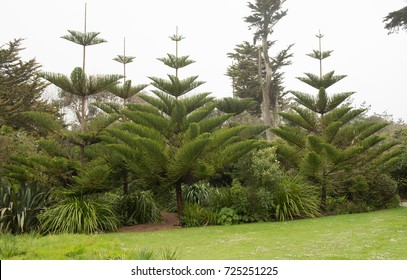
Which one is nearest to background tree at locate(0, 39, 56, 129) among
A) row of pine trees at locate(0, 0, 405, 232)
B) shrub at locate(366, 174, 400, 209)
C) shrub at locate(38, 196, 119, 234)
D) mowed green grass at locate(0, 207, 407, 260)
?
row of pine trees at locate(0, 0, 405, 232)

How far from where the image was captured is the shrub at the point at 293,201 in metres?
9.27

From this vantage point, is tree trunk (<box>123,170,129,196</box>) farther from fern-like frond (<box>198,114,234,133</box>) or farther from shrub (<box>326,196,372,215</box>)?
shrub (<box>326,196,372,215</box>)

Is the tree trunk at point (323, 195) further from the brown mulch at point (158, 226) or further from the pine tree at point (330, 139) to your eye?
the brown mulch at point (158, 226)

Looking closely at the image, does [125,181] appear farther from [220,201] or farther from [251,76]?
[251,76]

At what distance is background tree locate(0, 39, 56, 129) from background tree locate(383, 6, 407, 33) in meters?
14.4

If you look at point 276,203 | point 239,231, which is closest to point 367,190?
point 276,203

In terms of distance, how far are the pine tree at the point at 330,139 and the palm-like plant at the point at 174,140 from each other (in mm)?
2151

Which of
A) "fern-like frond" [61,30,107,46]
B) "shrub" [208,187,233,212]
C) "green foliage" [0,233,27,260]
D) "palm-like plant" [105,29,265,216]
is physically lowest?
"green foliage" [0,233,27,260]

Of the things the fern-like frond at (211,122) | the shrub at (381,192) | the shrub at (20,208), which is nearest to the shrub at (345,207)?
the shrub at (381,192)

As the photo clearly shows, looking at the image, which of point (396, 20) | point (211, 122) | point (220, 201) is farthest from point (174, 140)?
point (396, 20)

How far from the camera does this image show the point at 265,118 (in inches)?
878

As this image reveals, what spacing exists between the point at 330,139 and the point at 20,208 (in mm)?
7454

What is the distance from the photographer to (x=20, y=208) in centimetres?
806

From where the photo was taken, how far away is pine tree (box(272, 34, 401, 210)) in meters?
10.5
